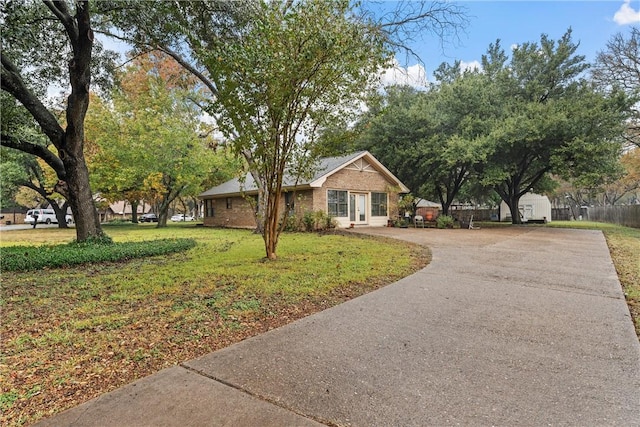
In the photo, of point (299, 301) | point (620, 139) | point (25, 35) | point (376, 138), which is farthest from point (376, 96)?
point (620, 139)

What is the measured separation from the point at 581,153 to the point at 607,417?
17962mm

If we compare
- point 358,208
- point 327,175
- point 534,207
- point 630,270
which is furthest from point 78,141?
point 534,207

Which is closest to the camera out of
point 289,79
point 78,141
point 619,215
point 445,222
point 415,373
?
point 415,373

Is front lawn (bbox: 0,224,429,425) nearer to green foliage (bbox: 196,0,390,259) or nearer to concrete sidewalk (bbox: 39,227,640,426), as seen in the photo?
concrete sidewalk (bbox: 39,227,640,426)

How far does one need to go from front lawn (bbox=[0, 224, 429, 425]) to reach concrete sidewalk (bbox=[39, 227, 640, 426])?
314 millimetres

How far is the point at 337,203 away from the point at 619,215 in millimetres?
19509

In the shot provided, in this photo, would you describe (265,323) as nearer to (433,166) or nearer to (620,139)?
(433,166)

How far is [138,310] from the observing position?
4.32m

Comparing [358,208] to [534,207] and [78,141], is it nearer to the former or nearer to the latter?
[78,141]

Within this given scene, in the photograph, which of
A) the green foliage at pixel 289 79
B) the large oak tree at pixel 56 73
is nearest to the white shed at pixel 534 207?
the green foliage at pixel 289 79

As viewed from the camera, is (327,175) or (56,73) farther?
(327,175)

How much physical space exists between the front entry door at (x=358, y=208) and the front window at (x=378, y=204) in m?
0.65

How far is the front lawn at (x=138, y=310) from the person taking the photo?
106 inches

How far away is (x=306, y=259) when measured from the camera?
799cm
